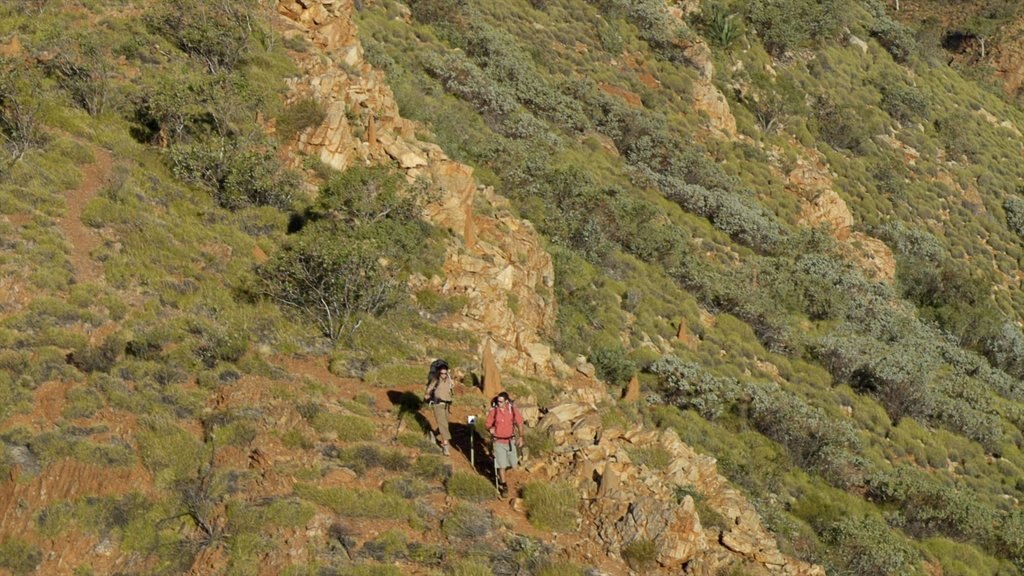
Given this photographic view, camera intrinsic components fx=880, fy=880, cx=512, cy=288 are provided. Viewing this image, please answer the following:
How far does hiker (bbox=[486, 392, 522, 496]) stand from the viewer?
36.0 ft

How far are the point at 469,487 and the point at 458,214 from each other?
852 cm

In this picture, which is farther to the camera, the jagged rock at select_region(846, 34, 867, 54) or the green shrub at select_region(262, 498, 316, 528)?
the jagged rock at select_region(846, 34, 867, 54)

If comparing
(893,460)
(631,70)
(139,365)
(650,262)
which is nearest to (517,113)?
(650,262)

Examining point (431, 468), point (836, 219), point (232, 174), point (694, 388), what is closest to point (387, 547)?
point (431, 468)

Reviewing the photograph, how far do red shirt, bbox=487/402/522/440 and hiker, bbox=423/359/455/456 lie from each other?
0.89 metres

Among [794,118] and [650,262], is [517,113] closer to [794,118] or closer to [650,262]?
[650,262]

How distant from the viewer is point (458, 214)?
738 inches

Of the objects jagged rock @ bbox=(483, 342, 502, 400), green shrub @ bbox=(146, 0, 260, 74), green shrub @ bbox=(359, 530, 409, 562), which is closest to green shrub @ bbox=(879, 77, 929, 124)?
green shrub @ bbox=(146, 0, 260, 74)

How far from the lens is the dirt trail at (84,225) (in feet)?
46.5

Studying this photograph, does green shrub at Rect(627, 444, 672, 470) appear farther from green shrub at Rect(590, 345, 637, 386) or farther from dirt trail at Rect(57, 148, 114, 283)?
dirt trail at Rect(57, 148, 114, 283)

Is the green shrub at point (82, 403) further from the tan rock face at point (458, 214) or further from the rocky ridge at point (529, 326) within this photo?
the tan rock face at point (458, 214)

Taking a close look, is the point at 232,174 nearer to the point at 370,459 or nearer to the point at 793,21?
the point at 370,459

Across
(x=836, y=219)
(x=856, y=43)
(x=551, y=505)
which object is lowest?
(x=836, y=219)

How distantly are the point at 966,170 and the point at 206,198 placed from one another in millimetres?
39582
